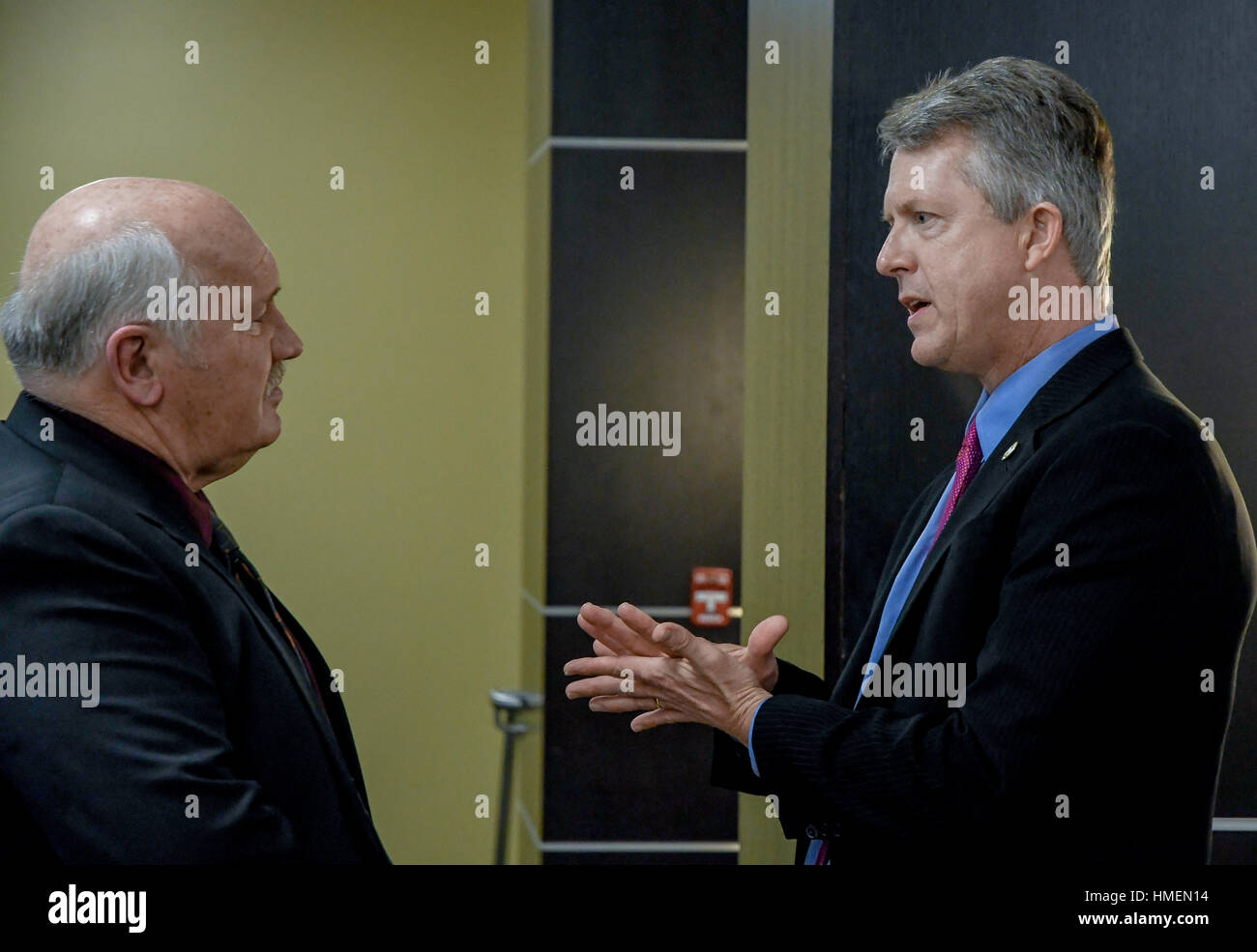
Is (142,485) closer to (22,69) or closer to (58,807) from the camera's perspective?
(58,807)

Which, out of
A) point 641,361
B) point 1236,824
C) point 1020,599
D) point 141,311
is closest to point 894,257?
point 1020,599

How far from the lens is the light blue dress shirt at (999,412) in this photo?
4.10 ft

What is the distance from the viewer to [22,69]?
336 centimetres

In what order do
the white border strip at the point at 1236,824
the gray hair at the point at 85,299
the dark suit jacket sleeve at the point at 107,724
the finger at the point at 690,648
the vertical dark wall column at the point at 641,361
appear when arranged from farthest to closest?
the vertical dark wall column at the point at 641,361, the white border strip at the point at 1236,824, the finger at the point at 690,648, the gray hair at the point at 85,299, the dark suit jacket sleeve at the point at 107,724

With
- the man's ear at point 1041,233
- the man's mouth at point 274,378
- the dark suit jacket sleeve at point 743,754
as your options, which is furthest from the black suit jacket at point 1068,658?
the man's mouth at point 274,378

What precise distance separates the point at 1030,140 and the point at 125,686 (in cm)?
98

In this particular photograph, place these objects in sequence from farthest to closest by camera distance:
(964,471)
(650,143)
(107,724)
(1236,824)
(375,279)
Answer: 1. (375,279)
2. (650,143)
3. (1236,824)
4. (964,471)
5. (107,724)

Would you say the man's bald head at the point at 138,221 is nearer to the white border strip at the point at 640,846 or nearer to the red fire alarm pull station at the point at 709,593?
the red fire alarm pull station at the point at 709,593

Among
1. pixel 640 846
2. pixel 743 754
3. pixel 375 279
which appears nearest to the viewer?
pixel 743 754

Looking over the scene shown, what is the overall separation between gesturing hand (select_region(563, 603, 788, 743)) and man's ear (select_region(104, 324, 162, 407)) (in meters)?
0.48

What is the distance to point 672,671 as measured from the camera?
4.35 ft

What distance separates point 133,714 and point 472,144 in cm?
270

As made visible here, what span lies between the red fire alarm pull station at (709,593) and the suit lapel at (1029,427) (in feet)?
4.91

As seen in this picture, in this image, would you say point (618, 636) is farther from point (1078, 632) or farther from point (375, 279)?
point (375, 279)
